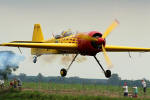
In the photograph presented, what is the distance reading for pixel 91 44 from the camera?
40.8 metres

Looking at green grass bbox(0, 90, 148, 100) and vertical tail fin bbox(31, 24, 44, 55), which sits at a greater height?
vertical tail fin bbox(31, 24, 44, 55)

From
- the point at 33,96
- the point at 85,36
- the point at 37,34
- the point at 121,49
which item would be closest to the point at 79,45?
the point at 85,36

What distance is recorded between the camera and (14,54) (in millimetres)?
55500

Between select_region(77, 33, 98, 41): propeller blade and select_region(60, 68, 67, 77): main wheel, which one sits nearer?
select_region(77, 33, 98, 41): propeller blade

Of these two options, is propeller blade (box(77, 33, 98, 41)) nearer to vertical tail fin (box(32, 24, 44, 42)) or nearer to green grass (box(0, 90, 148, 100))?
green grass (box(0, 90, 148, 100))

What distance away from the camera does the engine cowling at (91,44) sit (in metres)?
40.5

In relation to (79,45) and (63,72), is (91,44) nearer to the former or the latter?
(79,45)

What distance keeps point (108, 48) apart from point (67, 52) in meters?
4.55

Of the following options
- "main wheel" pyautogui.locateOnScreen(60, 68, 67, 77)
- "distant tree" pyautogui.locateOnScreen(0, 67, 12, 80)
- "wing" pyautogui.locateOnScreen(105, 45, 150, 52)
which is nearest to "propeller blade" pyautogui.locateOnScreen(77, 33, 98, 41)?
"wing" pyautogui.locateOnScreen(105, 45, 150, 52)

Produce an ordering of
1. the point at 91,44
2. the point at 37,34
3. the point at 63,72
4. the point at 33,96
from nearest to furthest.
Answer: the point at 91,44
the point at 63,72
the point at 33,96
the point at 37,34

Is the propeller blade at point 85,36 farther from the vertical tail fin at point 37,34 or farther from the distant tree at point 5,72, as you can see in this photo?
the distant tree at point 5,72

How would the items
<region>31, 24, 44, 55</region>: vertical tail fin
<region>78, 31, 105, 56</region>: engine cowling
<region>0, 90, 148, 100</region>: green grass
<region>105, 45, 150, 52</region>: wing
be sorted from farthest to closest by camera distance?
<region>31, 24, 44, 55</region>: vertical tail fin
<region>0, 90, 148, 100</region>: green grass
<region>105, 45, 150, 52</region>: wing
<region>78, 31, 105, 56</region>: engine cowling

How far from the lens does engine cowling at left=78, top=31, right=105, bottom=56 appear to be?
40.5 meters

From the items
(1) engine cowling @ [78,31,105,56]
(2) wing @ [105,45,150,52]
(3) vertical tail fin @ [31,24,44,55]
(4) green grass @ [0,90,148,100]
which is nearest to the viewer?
(1) engine cowling @ [78,31,105,56]
